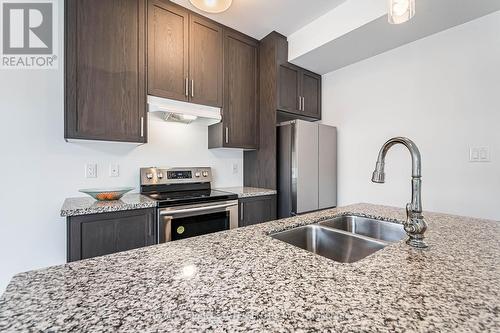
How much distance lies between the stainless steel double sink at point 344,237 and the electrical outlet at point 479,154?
1.35 meters

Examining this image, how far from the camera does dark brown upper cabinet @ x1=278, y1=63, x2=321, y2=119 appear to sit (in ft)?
8.59

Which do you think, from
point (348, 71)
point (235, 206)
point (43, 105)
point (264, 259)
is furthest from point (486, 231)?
point (43, 105)

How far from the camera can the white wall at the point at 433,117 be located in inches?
72.3

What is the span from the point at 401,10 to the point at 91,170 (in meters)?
2.43

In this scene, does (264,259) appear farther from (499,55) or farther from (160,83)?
(499,55)

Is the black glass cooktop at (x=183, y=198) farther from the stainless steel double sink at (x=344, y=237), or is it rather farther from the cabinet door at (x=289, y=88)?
the cabinet door at (x=289, y=88)

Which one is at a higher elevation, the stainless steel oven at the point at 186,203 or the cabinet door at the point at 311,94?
the cabinet door at the point at 311,94

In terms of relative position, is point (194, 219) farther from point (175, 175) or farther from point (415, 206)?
point (415, 206)

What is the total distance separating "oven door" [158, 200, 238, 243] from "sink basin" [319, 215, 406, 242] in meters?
1.06

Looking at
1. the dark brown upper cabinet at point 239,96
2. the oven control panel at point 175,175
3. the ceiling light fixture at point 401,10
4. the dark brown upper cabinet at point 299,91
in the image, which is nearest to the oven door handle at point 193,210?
the oven control panel at point 175,175

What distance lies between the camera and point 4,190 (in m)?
1.67

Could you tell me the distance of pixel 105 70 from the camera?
5.85 ft

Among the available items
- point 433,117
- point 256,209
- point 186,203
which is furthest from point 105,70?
point 433,117

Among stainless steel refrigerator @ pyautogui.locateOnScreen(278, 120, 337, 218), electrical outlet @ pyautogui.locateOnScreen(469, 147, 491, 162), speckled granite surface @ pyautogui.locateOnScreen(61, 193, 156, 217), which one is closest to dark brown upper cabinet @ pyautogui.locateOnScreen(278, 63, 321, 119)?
stainless steel refrigerator @ pyautogui.locateOnScreen(278, 120, 337, 218)
